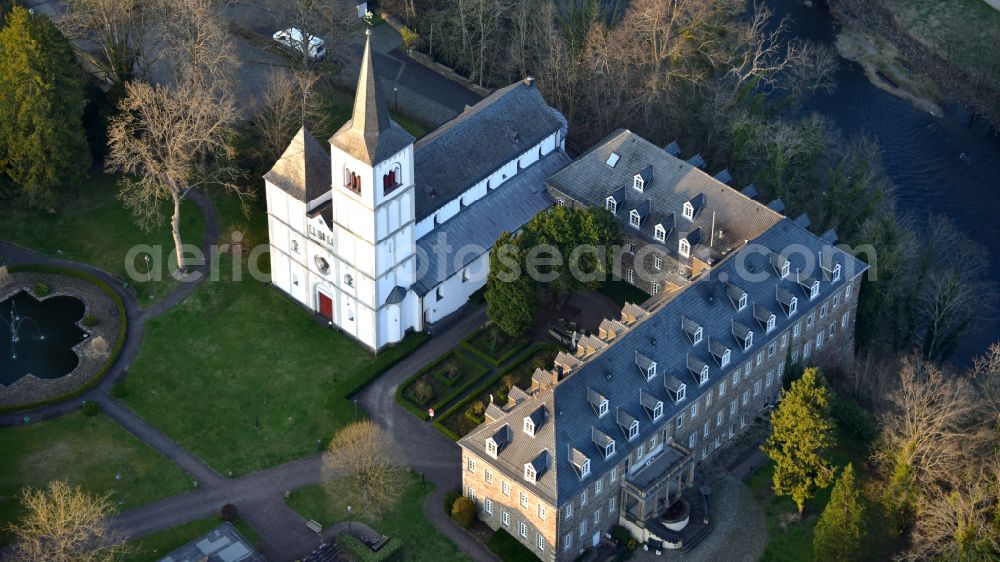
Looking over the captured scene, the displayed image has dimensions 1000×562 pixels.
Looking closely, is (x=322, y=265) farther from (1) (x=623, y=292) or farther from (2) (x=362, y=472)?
(1) (x=623, y=292)

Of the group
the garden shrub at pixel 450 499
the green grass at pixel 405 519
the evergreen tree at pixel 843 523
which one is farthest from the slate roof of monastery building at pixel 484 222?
the evergreen tree at pixel 843 523

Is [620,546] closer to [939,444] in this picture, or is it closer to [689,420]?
[689,420]

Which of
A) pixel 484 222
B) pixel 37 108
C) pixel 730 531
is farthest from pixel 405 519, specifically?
pixel 37 108

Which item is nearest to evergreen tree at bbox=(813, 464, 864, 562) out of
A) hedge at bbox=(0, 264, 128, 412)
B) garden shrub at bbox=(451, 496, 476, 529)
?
garden shrub at bbox=(451, 496, 476, 529)

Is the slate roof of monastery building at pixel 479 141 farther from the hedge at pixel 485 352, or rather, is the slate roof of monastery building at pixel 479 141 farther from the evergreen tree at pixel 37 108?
the evergreen tree at pixel 37 108

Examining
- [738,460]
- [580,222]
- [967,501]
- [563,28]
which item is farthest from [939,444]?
[563,28]

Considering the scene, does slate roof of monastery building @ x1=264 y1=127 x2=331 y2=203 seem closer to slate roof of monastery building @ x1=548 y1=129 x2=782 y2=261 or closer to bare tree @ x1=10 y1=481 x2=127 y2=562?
slate roof of monastery building @ x1=548 y1=129 x2=782 y2=261
